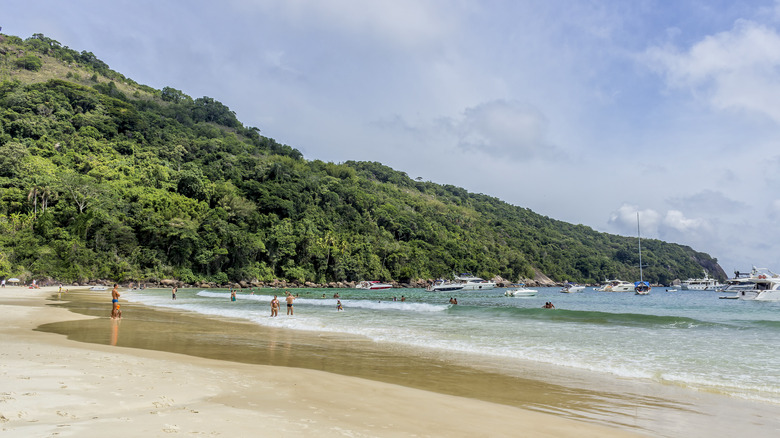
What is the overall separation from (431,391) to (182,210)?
78054 millimetres

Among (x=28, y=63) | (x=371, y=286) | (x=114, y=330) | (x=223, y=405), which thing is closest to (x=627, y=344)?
(x=223, y=405)

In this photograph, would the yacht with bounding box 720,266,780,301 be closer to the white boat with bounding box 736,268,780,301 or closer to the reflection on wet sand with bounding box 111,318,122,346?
the white boat with bounding box 736,268,780,301

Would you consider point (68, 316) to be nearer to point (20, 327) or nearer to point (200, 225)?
point (20, 327)

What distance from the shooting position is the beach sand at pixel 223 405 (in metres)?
5.14

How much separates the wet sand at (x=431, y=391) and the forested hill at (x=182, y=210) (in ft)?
199

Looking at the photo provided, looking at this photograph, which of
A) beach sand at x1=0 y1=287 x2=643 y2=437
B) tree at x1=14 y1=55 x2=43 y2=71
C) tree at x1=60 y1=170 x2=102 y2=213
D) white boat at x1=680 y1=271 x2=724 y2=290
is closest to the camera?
beach sand at x1=0 y1=287 x2=643 y2=437

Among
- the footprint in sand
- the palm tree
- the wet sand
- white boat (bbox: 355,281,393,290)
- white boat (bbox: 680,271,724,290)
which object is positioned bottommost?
white boat (bbox: 355,281,393,290)

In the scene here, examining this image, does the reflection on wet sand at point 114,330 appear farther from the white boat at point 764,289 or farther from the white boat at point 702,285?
the white boat at point 702,285

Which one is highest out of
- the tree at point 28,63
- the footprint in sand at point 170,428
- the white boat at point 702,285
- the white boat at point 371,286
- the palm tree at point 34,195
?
the tree at point 28,63

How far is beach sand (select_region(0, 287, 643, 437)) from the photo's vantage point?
5137 millimetres

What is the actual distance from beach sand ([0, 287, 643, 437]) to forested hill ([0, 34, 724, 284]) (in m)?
62.8

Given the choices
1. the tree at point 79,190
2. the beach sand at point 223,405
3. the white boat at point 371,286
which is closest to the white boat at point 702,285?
the white boat at point 371,286

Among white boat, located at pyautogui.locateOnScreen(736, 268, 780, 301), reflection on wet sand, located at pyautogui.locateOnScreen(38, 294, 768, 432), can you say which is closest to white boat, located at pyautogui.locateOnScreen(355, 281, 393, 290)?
white boat, located at pyautogui.locateOnScreen(736, 268, 780, 301)

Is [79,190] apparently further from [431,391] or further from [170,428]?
[170,428]
